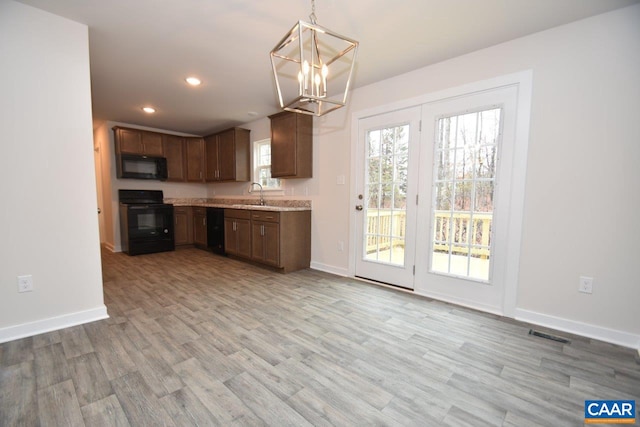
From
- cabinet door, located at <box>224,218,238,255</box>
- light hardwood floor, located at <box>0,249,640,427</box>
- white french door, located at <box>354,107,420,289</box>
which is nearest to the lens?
light hardwood floor, located at <box>0,249,640,427</box>

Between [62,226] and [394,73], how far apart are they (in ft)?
11.1

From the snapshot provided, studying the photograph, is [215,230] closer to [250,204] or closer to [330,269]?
[250,204]

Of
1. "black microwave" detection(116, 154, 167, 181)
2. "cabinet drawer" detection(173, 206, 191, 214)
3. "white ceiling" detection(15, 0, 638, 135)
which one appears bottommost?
"cabinet drawer" detection(173, 206, 191, 214)

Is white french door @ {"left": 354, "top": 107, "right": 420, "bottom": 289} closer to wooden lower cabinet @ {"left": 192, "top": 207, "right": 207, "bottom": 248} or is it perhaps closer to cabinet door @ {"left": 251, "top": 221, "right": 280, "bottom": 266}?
cabinet door @ {"left": 251, "top": 221, "right": 280, "bottom": 266}

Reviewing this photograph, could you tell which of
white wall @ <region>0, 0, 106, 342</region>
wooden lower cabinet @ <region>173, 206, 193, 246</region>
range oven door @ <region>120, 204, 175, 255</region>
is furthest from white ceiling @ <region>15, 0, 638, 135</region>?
wooden lower cabinet @ <region>173, 206, 193, 246</region>

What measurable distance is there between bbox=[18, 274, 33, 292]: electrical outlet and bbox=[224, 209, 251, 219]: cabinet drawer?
7.61 ft

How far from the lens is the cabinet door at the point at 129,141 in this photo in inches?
182

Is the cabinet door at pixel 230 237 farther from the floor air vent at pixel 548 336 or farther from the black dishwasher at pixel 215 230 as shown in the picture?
the floor air vent at pixel 548 336

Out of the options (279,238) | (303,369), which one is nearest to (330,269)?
(279,238)

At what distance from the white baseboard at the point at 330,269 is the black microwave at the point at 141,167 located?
3.51 m

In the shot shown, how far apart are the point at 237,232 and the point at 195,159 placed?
2.32m

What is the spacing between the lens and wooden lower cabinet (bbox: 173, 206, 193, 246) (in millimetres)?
5195

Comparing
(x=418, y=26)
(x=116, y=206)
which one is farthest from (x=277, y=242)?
(x=116, y=206)

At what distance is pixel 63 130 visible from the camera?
2074mm
